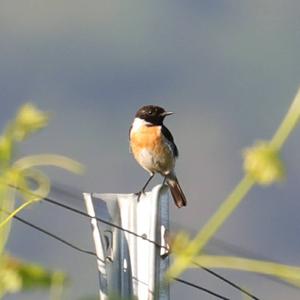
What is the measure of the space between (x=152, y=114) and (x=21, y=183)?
8265mm

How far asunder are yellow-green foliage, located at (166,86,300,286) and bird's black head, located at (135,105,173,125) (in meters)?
8.15

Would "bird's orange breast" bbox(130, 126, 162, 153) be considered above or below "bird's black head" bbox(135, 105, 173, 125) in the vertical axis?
below

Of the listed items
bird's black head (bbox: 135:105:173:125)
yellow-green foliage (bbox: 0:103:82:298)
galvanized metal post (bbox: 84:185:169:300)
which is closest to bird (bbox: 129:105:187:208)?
bird's black head (bbox: 135:105:173:125)

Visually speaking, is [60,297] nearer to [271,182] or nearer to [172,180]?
[271,182]

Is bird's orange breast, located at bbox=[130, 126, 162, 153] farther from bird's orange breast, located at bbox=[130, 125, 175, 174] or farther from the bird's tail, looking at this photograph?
the bird's tail

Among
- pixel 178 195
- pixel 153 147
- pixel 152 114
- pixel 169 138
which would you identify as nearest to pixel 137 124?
pixel 152 114

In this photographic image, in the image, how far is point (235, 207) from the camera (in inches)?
15.6

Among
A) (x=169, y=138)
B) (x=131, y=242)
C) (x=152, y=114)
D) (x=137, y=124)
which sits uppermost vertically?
(x=152, y=114)

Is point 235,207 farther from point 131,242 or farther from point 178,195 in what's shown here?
point 178,195

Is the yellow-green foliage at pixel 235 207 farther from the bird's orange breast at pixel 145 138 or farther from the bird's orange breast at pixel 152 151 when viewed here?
the bird's orange breast at pixel 145 138

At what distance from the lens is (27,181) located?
0.45 meters

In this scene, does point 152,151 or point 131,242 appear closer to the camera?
point 131,242

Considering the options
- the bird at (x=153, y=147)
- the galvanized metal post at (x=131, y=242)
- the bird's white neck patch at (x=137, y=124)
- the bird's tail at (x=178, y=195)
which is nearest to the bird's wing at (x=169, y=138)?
the bird at (x=153, y=147)

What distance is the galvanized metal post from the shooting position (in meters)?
1.21
